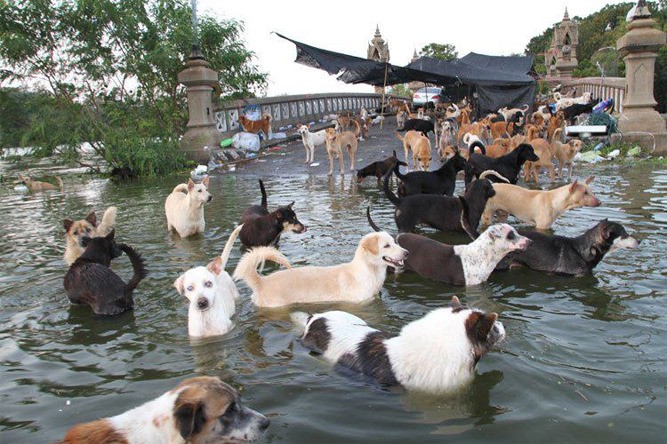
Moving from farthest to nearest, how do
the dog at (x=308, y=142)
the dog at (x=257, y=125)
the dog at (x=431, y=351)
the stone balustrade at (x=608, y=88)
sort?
the dog at (x=257, y=125)
the stone balustrade at (x=608, y=88)
the dog at (x=308, y=142)
the dog at (x=431, y=351)

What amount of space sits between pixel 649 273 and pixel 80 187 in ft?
51.9

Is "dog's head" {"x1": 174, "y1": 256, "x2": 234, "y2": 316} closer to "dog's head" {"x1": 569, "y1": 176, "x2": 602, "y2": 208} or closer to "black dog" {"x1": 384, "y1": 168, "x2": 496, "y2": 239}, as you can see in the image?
"black dog" {"x1": 384, "y1": 168, "x2": 496, "y2": 239}

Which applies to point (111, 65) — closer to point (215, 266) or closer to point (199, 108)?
point (199, 108)

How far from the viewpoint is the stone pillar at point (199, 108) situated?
19.4 metres

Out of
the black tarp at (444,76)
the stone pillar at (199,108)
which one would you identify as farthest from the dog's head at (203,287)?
the black tarp at (444,76)

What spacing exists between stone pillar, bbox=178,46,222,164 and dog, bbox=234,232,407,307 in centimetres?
1450

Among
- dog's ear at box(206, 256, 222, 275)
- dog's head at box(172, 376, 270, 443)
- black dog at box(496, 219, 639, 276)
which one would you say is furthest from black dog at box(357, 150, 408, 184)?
dog's head at box(172, 376, 270, 443)

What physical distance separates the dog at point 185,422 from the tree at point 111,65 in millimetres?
15751

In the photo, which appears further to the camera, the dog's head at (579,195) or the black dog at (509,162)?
the black dog at (509,162)

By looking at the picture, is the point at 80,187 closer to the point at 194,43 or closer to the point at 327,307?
the point at 194,43

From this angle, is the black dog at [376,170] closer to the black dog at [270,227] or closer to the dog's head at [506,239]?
the black dog at [270,227]

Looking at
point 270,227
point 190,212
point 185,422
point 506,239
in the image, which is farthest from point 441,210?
point 185,422

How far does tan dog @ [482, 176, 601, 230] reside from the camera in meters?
8.26

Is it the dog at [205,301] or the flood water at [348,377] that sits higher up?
the dog at [205,301]
